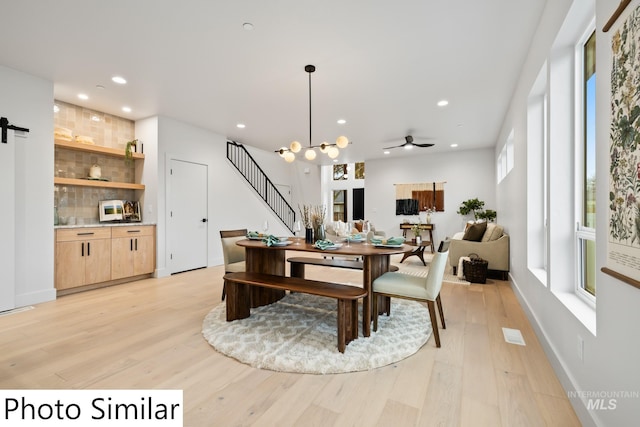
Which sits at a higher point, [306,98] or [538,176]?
[306,98]

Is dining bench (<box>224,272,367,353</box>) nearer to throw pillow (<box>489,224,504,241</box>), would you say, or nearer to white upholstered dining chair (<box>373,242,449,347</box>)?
white upholstered dining chair (<box>373,242,449,347</box>)

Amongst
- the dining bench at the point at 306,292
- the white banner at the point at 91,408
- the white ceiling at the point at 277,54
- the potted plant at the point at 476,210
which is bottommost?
the white banner at the point at 91,408

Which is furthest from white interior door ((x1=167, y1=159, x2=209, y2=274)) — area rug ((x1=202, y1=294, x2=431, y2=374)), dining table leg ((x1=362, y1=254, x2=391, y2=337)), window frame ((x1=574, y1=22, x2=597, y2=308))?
window frame ((x1=574, y1=22, x2=597, y2=308))

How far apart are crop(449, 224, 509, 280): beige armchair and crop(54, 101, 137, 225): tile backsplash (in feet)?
20.0

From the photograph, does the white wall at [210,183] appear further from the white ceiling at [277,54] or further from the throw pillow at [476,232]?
the throw pillow at [476,232]

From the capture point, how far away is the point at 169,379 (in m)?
1.94

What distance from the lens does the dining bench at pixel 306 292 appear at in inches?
89.7

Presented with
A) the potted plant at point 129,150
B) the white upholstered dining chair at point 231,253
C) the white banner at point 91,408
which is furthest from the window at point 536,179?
the potted plant at point 129,150

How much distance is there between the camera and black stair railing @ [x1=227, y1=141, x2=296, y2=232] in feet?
25.9

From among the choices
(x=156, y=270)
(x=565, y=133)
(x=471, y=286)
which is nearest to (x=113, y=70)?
(x=156, y=270)

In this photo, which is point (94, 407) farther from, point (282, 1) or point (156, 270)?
point (156, 270)

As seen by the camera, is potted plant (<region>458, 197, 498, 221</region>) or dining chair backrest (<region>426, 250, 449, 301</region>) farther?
potted plant (<region>458, 197, 498, 221</region>)

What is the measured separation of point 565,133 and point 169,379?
3.36 meters

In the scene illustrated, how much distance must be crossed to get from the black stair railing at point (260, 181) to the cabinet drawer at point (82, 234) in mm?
3614
